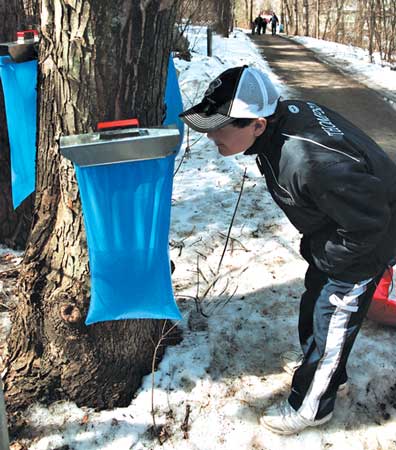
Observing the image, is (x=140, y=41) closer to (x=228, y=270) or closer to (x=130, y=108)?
(x=130, y=108)

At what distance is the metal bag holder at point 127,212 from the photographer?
150cm

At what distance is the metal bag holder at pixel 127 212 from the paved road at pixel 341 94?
4.83m

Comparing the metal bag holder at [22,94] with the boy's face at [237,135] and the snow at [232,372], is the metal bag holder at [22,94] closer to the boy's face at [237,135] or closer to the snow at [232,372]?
the boy's face at [237,135]

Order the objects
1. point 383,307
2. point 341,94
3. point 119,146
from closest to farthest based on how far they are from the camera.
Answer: point 119,146
point 383,307
point 341,94

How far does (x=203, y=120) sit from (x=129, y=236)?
504mm

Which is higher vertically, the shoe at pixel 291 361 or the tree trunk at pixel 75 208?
the tree trunk at pixel 75 208

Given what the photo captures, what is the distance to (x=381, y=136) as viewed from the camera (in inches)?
262

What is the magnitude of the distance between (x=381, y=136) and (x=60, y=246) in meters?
5.90

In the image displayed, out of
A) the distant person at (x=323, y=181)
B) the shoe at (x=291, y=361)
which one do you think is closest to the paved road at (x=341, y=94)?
the shoe at (x=291, y=361)

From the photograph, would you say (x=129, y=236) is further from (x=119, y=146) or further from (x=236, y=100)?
(x=236, y=100)

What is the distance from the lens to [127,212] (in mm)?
1644

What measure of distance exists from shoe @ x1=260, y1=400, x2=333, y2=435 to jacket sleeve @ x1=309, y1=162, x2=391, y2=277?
84 centimetres

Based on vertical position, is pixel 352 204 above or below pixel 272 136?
below

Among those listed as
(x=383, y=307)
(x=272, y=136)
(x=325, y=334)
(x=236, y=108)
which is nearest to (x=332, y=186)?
(x=272, y=136)
